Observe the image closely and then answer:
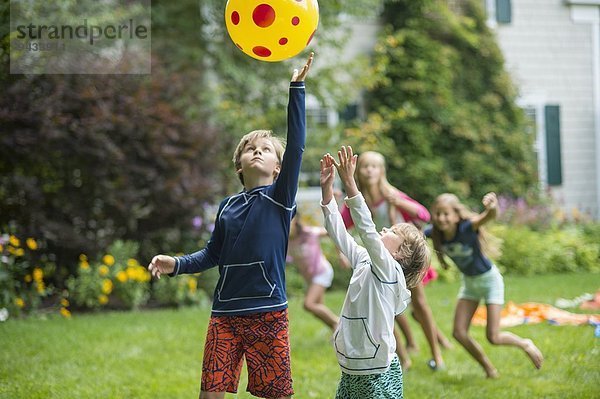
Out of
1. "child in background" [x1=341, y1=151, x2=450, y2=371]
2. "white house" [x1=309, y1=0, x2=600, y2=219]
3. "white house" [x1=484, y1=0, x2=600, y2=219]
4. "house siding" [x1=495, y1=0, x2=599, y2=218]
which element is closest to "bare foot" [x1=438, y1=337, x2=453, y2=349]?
"child in background" [x1=341, y1=151, x2=450, y2=371]

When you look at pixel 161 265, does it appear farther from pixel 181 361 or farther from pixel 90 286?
pixel 90 286

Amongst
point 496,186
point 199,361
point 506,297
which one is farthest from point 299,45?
point 496,186

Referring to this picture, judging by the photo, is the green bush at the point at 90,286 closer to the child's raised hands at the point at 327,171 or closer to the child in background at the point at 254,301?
the child in background at the point at 254,301

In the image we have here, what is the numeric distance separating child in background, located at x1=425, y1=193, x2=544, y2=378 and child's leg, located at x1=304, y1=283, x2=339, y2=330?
126 cm

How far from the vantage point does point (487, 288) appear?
5.09 meters

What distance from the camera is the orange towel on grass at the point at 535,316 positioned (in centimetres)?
695

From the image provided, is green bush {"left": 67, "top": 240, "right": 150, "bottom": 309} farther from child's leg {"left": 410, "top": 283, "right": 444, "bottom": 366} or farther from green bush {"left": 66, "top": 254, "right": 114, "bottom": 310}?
child's leg {"left": 410, "top": 283, "right": 444, "bottom": 366}

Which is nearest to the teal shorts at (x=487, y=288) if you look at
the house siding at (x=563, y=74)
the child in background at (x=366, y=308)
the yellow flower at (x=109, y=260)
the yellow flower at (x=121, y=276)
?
the child in background at (x=366, y=308)

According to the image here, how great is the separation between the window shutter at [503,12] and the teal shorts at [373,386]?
40.4 feet

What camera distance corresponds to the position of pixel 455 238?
515 centimetres

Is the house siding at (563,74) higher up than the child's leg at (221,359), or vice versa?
the house siding at (563,74)

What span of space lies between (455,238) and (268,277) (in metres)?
2.24

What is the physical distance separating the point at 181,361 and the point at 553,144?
10.9 meters

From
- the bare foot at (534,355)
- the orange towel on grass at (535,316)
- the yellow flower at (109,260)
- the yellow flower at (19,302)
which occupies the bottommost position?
the orange towel on grass at (535,316)
